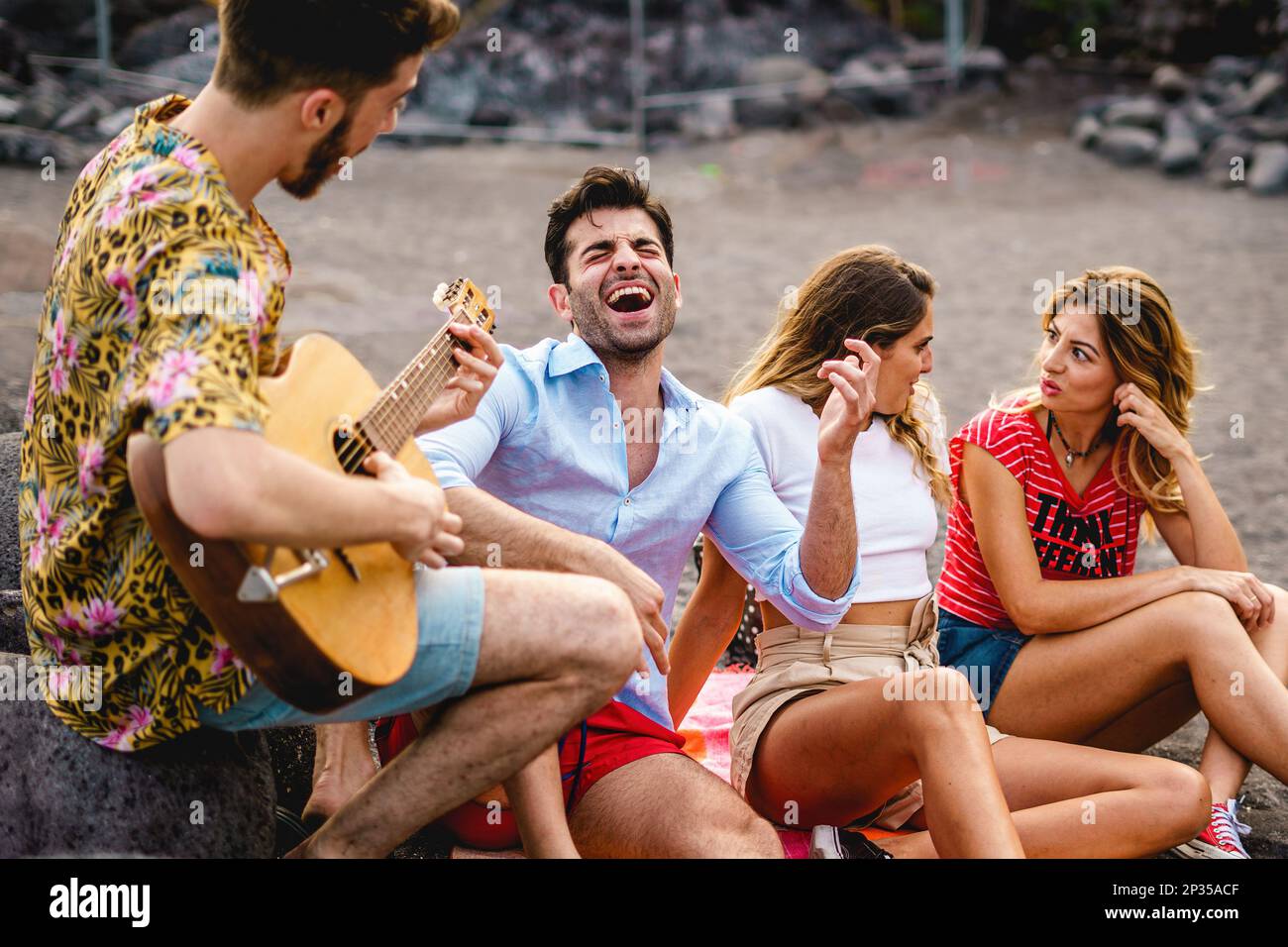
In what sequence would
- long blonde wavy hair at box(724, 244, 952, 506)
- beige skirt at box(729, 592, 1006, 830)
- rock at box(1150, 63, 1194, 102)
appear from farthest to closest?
rock at box(1150, 63, 1194, 102) → long blonde wavy hair at box(724, 244, 952, 506) → beige skirt at box(729, 592, 1006, 830)

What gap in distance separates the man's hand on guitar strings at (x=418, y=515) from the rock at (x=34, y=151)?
874 centimetres

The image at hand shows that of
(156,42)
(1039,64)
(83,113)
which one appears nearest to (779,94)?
(1039,64)

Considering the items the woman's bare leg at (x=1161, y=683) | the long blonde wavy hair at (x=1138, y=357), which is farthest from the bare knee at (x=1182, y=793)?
the long blonde wavy hair at (x=1138, y=357)

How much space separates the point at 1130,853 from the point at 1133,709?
476mm

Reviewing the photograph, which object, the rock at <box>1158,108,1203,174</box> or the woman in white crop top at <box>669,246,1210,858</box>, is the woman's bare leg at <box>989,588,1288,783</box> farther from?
the rock at <box>1158,108,1203,174</box>

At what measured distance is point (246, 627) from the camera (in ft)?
6.70

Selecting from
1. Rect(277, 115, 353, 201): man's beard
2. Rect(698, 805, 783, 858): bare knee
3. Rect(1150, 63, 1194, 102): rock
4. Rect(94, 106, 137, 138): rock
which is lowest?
Rect(1150, 63, 1194, 102): rock

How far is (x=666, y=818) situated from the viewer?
2.78 meters

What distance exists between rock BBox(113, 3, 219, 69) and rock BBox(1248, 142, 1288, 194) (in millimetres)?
8616

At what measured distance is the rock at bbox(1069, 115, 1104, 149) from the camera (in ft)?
41.3

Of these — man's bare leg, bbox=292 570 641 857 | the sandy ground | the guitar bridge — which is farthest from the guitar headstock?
the sandy ground

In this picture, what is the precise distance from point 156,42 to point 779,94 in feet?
17.9

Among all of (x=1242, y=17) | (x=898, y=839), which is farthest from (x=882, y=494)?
(x=1242, y=17)

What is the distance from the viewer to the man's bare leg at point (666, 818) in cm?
274
